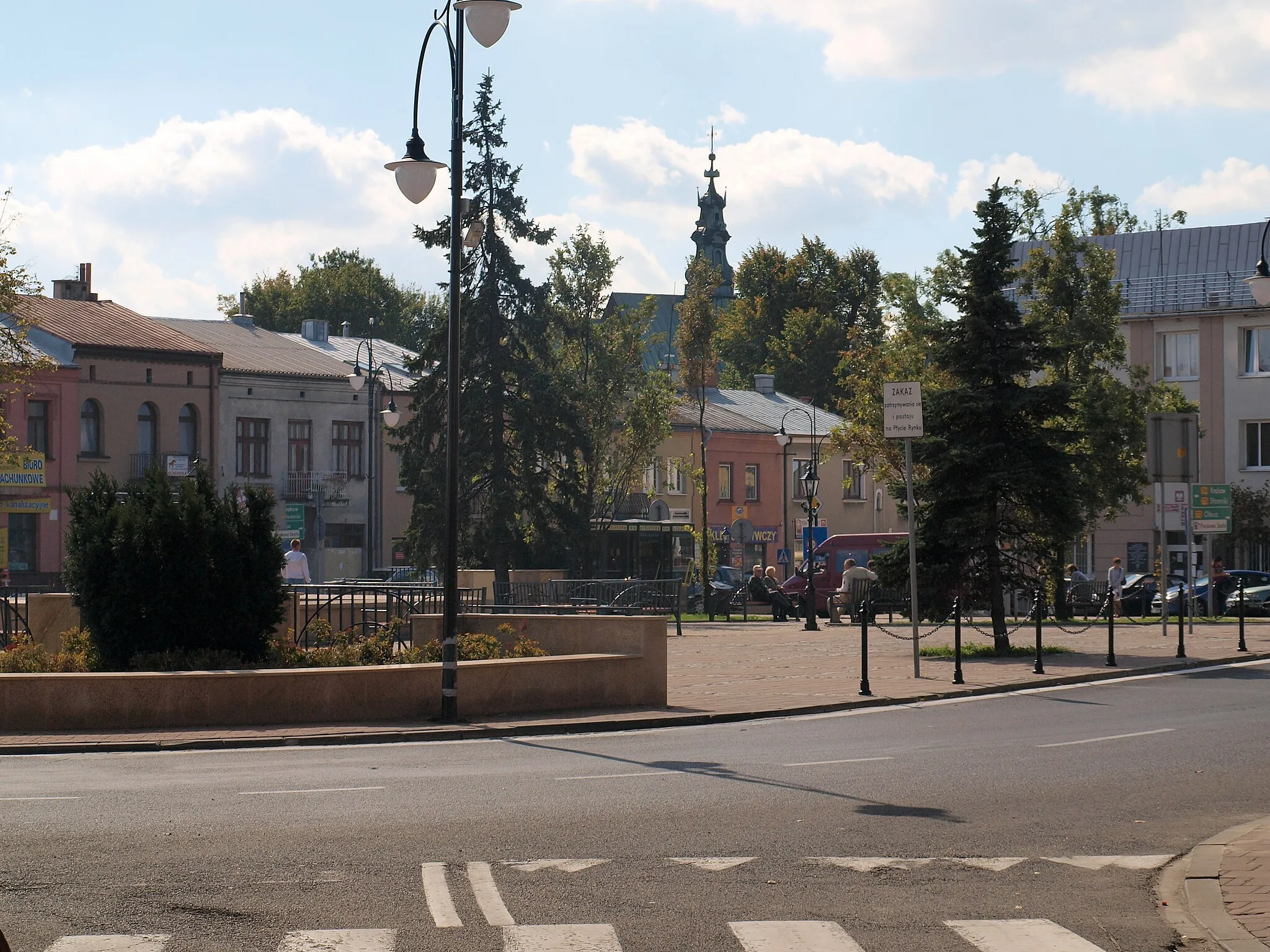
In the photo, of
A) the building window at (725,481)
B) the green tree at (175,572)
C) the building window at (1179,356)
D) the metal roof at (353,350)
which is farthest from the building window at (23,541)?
the green tree at (175,572)

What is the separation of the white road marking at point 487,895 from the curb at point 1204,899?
2.92m

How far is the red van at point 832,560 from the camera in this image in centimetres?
4828

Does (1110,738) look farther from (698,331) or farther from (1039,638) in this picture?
(698,331)

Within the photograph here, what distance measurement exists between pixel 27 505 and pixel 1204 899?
5433 cm

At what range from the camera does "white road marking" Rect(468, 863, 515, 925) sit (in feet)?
24.2

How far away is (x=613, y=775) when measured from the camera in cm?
1241

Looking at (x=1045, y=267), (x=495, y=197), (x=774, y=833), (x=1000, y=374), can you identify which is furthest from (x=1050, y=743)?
(x=495, y=197)

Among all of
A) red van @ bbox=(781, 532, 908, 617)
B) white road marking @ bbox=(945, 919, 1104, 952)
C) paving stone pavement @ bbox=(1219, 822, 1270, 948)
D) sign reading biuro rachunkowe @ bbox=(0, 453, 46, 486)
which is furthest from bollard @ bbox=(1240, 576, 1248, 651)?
sign reading biuro rachunkowe @ bbox=(0, 453, 46, 486)

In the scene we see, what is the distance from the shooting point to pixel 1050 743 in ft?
47.6

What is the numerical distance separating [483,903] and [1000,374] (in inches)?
781

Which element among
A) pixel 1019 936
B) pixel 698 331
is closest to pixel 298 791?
pixel 1019 936

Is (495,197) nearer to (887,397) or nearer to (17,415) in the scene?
(17,415)

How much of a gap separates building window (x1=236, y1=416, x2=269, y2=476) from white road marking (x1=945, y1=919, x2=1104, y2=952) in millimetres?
59873

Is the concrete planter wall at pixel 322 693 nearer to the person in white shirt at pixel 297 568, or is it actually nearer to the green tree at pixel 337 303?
the person in white shirt at pixel 297 568
